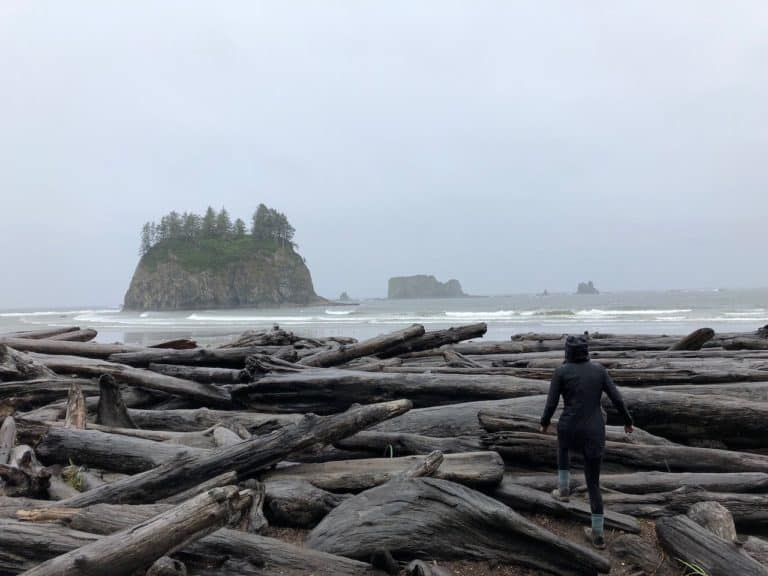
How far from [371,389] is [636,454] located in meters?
2.68

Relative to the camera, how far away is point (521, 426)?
15.0 ft

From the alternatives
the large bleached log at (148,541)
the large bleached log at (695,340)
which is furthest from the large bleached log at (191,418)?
the large bleached log at (695,340)

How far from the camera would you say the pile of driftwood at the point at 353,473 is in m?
3.19

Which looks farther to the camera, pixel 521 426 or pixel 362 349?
pixel 362 349

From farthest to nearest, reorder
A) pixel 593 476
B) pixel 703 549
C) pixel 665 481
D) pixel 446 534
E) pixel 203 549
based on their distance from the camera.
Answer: pixel 665 481, pixel 593 476, pixel 446 534, pixel 703 549, pixel 203 549

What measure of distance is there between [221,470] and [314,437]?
723 mm

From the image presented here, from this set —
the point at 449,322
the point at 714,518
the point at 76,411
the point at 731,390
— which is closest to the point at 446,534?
the point at 714,518

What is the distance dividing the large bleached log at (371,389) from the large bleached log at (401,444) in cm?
104

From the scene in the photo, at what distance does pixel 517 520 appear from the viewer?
3.45m

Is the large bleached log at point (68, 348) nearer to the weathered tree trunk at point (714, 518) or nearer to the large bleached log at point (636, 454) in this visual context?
the large bleached log at point (636, 454)

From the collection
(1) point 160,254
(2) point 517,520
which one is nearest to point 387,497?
(2) point 517,520

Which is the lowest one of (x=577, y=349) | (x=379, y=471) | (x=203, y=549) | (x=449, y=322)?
(x=449, y=322)

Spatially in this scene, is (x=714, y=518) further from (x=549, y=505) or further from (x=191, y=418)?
(x=191, y=418)

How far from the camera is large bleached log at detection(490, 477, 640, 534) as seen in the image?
3.80 meters
